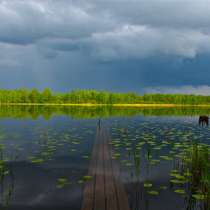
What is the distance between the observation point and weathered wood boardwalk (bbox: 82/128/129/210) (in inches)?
326

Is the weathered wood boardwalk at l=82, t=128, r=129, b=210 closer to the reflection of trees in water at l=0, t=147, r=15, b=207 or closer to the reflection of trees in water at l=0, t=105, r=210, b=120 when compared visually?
the reflection of trees in water at l=0, t=147, r=15, b=207

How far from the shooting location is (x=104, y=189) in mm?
9695

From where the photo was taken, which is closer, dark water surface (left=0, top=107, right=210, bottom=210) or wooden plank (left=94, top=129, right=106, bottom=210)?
wooden plank (left=94, top=129, right=106, bottom=210)

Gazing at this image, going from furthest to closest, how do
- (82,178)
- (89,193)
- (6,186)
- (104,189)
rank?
(82,178) < (6,186) < (104,189) < (89,193)

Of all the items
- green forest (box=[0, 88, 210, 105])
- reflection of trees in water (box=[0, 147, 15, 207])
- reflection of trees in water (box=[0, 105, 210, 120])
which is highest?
green forest (box=[0, 88, 210, 105])

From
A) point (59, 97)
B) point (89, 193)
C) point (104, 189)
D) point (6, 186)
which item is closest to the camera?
point (89, 193)

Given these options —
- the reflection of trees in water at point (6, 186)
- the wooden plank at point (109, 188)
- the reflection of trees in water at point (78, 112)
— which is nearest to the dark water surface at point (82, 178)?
the reflection of trees in water at point (6, 186)

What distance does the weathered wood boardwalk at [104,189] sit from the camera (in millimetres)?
8289

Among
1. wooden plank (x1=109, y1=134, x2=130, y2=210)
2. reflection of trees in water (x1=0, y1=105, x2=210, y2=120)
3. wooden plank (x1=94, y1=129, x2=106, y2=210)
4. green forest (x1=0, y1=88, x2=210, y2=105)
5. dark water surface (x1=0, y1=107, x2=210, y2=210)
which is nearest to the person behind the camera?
wooden plank (x1=94, y1=129, x2=106, y2=210)

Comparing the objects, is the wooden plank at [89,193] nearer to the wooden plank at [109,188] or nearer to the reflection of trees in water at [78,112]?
the wooden plank at [109,188]

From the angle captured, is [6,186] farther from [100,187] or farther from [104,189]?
[104,189]

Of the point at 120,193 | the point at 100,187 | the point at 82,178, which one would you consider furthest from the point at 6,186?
the point at 120,193

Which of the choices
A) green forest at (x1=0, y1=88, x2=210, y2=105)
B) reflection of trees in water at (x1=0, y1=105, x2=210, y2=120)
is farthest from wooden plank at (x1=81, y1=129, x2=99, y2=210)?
green forest at (x1=0, y1=88, x2=210, y2=105)

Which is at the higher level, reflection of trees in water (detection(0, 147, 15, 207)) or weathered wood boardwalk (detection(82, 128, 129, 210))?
weathered wood boardwalk (detection(82, 128, 129, 210))
